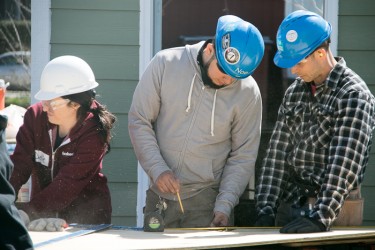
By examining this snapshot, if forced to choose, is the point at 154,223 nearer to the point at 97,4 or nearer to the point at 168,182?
the point at 168,182

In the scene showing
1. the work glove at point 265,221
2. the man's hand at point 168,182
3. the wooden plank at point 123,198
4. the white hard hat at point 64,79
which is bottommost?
the wooden plank at point 123,198

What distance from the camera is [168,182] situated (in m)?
4.95

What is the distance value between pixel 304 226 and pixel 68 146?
1422 mm

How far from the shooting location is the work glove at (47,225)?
4.55m

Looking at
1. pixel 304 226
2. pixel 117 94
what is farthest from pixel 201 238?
pixel 117 94

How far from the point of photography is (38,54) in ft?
20.7

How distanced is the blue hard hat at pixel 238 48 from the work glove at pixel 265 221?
792 millimetres

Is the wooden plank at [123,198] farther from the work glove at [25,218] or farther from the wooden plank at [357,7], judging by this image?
the wooden plank at [357,7]

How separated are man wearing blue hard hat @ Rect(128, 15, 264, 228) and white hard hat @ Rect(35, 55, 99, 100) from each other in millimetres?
328

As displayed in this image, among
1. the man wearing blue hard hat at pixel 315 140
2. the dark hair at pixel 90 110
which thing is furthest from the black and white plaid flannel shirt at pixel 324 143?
the dark hair at pixel 90 110

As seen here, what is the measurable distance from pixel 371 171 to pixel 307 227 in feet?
6.76

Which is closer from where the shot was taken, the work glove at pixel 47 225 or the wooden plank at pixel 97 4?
the work glove at pixel 47 225

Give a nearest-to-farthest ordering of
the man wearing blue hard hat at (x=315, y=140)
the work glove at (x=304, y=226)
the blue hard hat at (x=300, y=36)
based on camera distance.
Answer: the work glove at (x=304, y=226)
the man wearing blue hard hat at (x=315, y=140)
the blue hard hat at (x=300, y=36)

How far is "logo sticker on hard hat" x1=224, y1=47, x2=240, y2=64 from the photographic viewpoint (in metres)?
4.83
